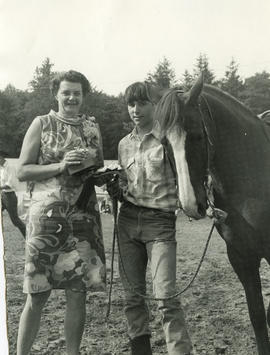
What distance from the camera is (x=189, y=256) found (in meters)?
5.18

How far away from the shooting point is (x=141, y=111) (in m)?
2.28

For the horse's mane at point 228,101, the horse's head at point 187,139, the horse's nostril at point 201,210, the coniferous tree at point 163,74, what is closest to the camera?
the horse's head at point 187,139

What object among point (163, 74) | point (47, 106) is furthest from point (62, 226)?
point (163, 74)

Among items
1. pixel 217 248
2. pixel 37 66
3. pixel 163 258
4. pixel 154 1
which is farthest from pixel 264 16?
pixel 217 248

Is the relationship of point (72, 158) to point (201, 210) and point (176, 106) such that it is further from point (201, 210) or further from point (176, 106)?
point (201, 210)

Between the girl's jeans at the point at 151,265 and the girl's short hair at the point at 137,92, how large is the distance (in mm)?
630

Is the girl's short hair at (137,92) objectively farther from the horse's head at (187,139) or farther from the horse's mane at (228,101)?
the horse's mane at (228,101)

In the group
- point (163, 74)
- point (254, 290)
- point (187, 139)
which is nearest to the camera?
point (187, 139)

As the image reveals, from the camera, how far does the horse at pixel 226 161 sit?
2.03 meters

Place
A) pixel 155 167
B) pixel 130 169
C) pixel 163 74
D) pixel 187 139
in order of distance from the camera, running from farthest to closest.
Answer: pixel 163 74
pixel 130 169
pixel 155 167
pixel 187 139

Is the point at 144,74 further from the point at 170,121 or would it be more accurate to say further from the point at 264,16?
the point at 170,121

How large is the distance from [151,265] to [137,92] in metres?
0.99

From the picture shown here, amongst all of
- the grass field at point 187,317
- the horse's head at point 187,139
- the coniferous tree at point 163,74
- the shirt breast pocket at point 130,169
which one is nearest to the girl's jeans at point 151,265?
the shirt breast pocket at point 130,169

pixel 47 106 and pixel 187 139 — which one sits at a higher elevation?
pixel 47 106
